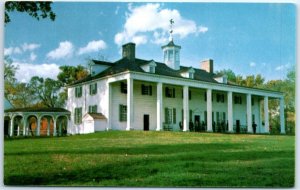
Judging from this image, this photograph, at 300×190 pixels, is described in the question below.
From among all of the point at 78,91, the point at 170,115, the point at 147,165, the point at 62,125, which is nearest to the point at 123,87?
the point at 78,91

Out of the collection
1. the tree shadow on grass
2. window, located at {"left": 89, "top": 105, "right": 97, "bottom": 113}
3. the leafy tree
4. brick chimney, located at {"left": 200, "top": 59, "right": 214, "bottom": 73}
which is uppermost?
brick chimney, located at {"left": 200, "top": 59, "right": 214, "bottom": 73}

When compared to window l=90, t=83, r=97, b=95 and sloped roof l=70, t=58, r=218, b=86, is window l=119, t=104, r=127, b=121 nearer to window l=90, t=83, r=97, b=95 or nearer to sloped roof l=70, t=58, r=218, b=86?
window l=90, t=83, r=97, b=95

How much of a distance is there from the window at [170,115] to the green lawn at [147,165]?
8.33 m

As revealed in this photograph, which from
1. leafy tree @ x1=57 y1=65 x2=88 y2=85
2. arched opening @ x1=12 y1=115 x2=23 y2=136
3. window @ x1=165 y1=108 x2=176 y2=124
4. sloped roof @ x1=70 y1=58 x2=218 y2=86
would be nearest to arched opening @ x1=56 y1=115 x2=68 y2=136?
leafy tree @ x1=57 y1=65 x2=88 y2=85

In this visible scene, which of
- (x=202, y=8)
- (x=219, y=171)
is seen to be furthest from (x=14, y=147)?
(x=202, y=8)

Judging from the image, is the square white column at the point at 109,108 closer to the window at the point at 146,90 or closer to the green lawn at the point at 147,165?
the window at the point at 146,90

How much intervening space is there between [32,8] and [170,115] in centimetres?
1085

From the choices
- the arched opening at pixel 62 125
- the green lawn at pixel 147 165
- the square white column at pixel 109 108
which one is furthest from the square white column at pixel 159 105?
the green lawn at pixel 147 165

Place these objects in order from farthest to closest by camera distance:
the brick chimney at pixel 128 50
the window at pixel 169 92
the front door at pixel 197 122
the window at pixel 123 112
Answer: the front door at pixel 197 122, the window at pixel 169 92, the window at pixel 123 112, the brick chimney at pixel 128 50

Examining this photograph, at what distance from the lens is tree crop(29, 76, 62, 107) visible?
49.3 feet

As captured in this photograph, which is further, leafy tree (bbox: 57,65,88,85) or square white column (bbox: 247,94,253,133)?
square white column (bbox: 247,94,253,133)

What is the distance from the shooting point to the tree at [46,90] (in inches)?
592

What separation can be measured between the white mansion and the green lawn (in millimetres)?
4078

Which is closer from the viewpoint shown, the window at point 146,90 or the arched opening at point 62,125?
the arched opening at point 62,125
